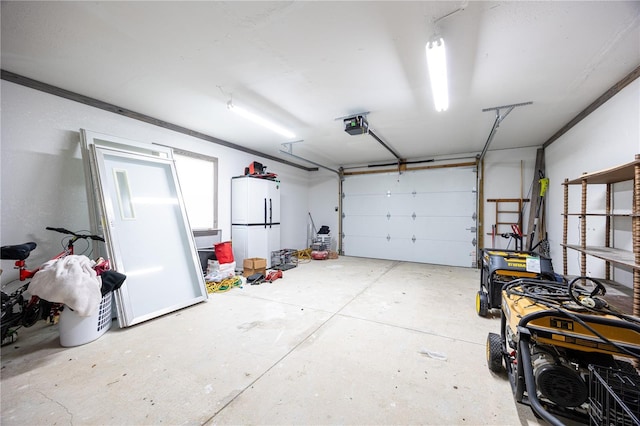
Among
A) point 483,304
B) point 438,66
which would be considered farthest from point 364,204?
point 438,66

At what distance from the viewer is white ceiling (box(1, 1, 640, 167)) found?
1.82m

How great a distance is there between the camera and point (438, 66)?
2.15 meters

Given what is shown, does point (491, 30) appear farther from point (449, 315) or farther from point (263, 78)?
point (449, 315)

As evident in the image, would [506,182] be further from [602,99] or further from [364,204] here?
[364,204]

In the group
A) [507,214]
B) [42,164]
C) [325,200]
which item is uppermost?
[42,164]

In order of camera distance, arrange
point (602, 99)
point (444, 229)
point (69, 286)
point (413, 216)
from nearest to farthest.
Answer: point (69, 286) < point (602, 99) < point (444, 229) < point (413, 216)

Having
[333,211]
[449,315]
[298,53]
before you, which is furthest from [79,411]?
[333,211]

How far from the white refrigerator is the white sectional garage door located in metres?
2.81

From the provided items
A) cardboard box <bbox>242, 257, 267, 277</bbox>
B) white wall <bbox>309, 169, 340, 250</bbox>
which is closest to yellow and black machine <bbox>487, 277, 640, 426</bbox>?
cardboard box <bbox>242, 257, 267, 277</bbox>

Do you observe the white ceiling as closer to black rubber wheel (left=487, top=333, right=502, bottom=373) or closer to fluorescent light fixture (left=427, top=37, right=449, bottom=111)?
fluorescent light fixture (left=427, top=37, right=449, bottom=111)

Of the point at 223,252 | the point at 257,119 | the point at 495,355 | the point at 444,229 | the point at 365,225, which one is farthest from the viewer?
the point at 365,225

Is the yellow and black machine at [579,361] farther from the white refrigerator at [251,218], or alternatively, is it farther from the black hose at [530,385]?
the white refrigerator at [251,218]

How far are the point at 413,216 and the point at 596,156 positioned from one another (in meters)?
3.60

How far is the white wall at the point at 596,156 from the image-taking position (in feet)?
8.28
